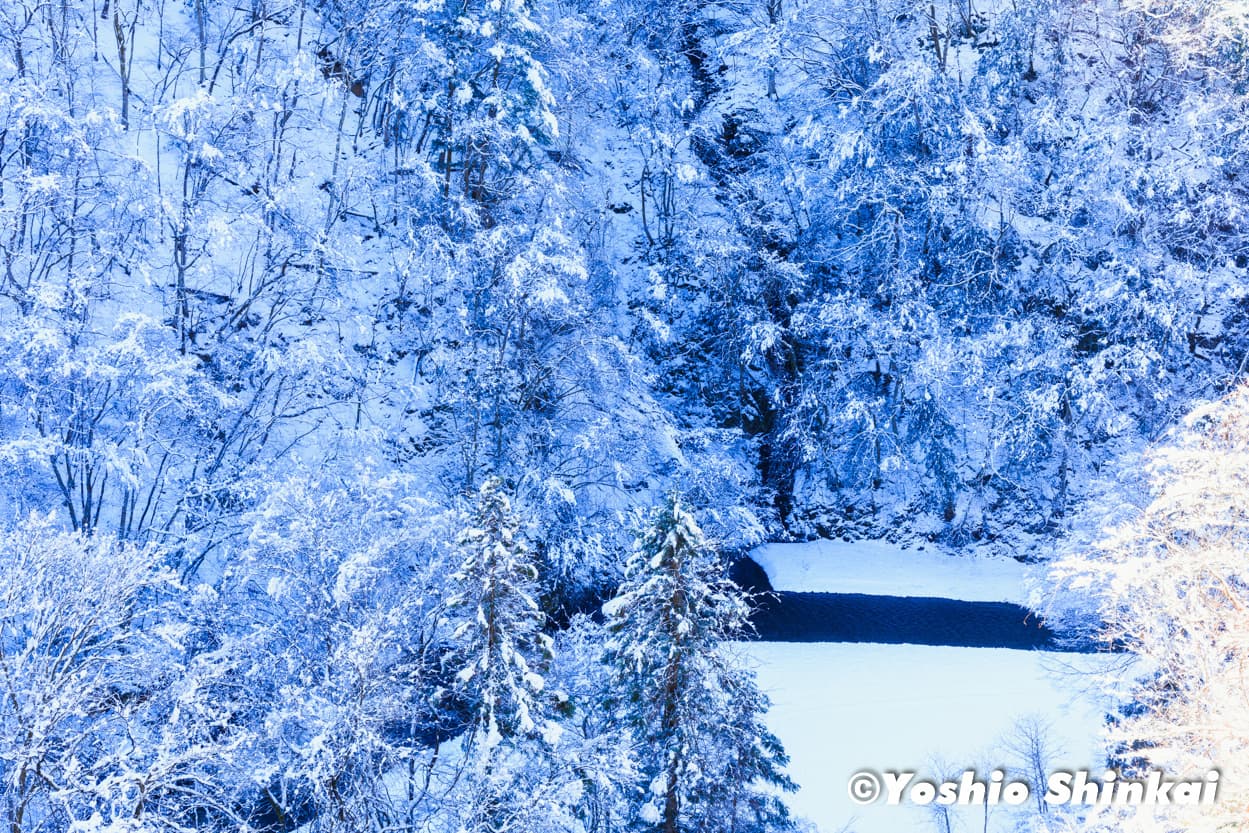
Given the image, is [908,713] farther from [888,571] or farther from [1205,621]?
[1205,621]

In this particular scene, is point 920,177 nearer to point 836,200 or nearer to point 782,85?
point 836,200

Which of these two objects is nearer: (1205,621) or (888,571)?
(1205,621)

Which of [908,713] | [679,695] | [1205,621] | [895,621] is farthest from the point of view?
[895,621]

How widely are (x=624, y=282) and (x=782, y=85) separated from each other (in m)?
10.5

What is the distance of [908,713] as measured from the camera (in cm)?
2005

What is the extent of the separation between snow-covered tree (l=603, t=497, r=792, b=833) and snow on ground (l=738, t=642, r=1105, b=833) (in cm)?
552

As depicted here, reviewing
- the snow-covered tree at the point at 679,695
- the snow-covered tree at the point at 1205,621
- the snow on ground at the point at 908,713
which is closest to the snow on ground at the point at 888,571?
the snow on ground at the point at 908,713

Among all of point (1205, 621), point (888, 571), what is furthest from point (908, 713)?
point (1205, 621)

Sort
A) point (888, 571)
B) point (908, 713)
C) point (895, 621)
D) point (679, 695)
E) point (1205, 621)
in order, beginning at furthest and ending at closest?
point (888, 571) < point (895, 621) < point (908, 713) < point (679, 695) < point (1205, 621)

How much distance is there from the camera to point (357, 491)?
1648cm

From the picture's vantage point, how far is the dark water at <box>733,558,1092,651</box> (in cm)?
2320

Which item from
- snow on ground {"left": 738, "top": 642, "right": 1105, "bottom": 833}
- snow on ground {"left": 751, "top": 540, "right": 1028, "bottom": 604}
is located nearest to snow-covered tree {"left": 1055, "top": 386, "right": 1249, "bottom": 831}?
snow on ground {"left": 738, "top": 642, "right": 1105, "bottom": 833}

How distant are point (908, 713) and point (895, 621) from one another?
443 centimetres

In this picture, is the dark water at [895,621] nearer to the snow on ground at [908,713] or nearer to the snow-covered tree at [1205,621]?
the snow on ground at [908,713]
